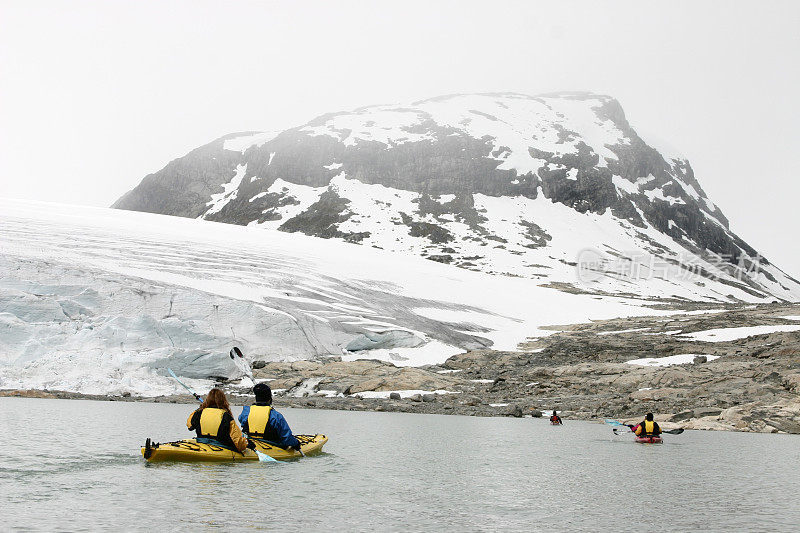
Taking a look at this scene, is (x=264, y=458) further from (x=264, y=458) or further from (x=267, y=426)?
(x=267, y=426)

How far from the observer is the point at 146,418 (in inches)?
1005

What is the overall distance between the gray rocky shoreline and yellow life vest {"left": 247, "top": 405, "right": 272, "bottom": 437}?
1708cm

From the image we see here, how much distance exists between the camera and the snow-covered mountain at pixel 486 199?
13175 centimetres

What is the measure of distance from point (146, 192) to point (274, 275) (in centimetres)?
14477

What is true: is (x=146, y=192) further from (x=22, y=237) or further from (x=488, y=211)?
(x=22, y=237)

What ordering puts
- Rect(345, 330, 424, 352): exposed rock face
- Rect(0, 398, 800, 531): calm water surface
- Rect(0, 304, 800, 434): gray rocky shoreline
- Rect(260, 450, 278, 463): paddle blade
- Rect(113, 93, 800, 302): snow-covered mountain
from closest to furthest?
Rect(0, 398, 800, 531): calm water surface < Rect(260, 450, 278, 463): paddle blade < Rect(0, 304, 800, 434): gray rocky shoreline < Rect(345, 330, 424, 352): exposed rock face < Rect(113, 93, 800, 302): snow-covered mountain

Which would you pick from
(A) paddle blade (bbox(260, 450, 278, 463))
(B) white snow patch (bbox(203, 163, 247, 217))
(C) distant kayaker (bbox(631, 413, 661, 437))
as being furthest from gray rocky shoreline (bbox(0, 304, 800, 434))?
(B) white snow patch (bbox(203, 163, 247, 217))

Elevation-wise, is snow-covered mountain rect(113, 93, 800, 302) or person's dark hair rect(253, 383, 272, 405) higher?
snow-covered mountain rect(113, 93, 800, 302)

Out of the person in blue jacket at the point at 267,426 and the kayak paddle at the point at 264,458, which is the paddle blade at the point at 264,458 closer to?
the kayak paddle at the point at 264,458

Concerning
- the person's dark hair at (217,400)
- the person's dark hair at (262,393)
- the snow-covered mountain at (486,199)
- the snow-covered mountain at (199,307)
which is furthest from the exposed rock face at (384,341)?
the snow-covered mountain at (486,199)

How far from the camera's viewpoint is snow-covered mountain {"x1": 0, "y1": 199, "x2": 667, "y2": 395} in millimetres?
35719

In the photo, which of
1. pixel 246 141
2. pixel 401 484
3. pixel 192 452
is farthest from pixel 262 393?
pixel 246 141

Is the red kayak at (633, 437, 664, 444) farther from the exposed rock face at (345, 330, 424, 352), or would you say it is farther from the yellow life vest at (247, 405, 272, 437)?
the exposed rock face at (345, 330, 424, 352)

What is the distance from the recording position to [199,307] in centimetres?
4162
